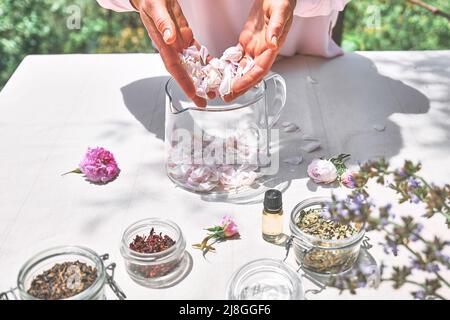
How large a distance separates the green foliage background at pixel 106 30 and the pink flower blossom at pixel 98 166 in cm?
158

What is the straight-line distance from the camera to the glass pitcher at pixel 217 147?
1.14m

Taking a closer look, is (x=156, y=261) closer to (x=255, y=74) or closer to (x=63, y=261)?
(x=63, y=261)

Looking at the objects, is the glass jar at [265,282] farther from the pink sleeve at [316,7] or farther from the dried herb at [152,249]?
the pink sleeve at [316,7]

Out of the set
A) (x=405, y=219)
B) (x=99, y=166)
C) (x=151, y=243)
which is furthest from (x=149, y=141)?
(x=405, y=219)

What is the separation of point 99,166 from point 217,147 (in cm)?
26

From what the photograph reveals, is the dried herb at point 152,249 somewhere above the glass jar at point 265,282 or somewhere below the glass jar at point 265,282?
above

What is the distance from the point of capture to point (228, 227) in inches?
41.0

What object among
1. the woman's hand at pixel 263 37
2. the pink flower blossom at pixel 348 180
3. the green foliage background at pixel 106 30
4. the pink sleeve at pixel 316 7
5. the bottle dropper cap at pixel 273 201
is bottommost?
the green foliage background at pixel 106 30

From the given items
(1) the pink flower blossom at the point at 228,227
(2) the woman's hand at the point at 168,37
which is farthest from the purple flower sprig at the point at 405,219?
(2) the woman's hand at the point at 168,37

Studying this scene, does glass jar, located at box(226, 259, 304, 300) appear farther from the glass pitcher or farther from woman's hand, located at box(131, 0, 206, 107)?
woman's hand, located at box(131, 0, 206, 107)

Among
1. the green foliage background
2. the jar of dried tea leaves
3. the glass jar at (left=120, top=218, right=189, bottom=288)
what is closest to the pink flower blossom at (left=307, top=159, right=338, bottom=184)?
the glass jar at (left=120, top=218, right=189, bottom=288)

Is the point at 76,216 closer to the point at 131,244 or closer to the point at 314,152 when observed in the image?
the point at 131,244

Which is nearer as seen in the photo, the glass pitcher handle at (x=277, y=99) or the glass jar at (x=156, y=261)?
the glass jar at (x=156, y=261)
